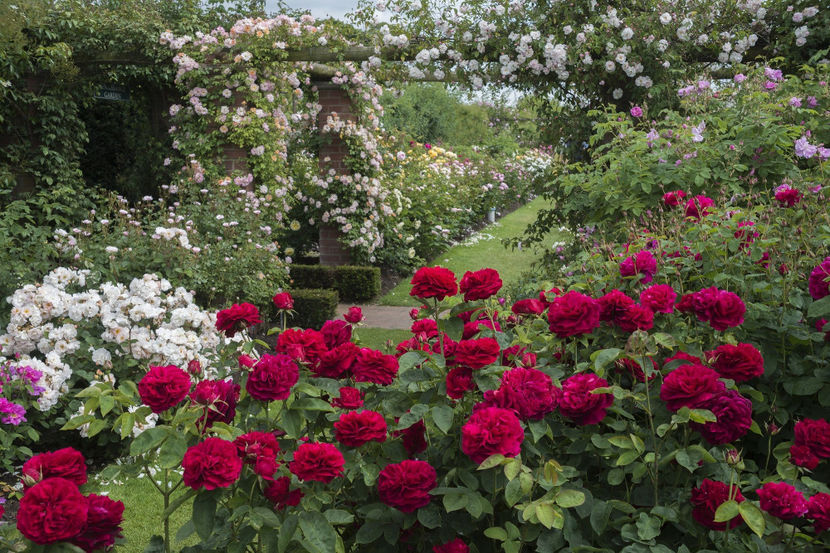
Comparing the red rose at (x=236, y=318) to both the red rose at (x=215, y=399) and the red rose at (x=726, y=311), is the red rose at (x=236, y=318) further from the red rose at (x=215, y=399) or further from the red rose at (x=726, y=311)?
the red rose at (x=726, y=311)

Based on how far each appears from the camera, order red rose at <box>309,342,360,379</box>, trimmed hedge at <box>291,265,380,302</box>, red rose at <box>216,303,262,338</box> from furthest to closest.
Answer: trimmed hedge at <box>291,265,380,302</box> → red rose at <box>216,303,262,338</box> → red rose at <box>309,342,360,379</box>

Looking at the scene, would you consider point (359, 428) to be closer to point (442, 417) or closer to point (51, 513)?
point (442, 417)

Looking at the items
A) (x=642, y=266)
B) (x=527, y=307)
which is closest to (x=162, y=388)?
(x=527, y=307)

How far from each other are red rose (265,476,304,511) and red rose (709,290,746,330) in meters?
0.95

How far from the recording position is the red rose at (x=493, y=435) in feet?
3.99

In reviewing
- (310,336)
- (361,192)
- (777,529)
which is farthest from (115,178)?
(777,529)

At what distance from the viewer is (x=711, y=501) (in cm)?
133

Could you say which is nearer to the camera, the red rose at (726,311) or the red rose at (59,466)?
the red rose at (59,466)

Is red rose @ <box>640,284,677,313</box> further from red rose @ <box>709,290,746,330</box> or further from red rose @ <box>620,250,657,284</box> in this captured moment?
red rose @ <box>620,250,657,284</box>

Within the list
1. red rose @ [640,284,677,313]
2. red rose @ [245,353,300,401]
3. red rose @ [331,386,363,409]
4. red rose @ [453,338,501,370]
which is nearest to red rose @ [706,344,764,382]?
red rose @ [640,284,677,313]

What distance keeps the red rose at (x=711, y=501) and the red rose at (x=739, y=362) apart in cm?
23

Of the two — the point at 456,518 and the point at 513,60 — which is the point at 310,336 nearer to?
the point at 456,518

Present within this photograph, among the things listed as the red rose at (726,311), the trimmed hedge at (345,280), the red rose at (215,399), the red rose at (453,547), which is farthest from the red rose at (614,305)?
the trimmed hedge at (345,280)

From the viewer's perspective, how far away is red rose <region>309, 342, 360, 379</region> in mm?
1559
